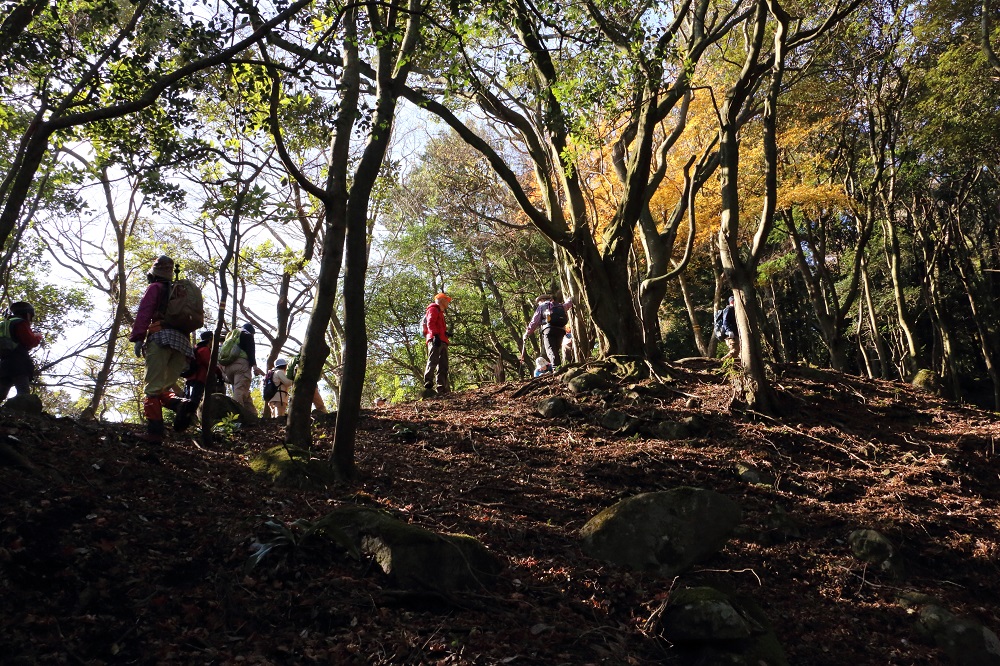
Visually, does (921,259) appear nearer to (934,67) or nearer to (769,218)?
(934,67)

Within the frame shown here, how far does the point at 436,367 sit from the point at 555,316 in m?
2.78

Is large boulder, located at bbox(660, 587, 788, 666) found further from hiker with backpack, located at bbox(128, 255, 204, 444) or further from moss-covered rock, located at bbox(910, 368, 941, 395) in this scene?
moss-covered rock, located at bbox(910, 368, 941, 395)

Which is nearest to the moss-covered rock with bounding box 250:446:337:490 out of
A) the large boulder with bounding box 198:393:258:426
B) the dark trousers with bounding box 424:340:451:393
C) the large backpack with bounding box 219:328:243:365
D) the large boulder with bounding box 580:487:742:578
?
the large boulder with bounding box 198:393:258:426

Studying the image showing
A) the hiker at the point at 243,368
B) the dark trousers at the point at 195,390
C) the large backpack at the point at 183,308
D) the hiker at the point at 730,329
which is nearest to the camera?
the large backpack at the point at 183,308

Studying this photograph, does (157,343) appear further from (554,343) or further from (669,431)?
(554,343)

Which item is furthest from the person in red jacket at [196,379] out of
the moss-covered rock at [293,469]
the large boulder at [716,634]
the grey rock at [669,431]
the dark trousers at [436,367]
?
the large boulder at [716,634]

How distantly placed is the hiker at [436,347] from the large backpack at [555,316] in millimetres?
2153

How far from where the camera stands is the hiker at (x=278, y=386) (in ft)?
40.0

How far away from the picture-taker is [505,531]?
18.0ft

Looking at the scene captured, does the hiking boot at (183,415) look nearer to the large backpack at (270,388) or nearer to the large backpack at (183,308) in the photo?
the large backpack at (183,308)

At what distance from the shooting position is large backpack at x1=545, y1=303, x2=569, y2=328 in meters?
12.8

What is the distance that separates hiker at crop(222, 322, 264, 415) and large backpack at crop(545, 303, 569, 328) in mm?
5661

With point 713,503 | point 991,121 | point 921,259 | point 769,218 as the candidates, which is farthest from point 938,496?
point 921,259

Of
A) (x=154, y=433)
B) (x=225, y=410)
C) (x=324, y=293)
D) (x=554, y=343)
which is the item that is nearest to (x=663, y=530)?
(x=324, y=293)
